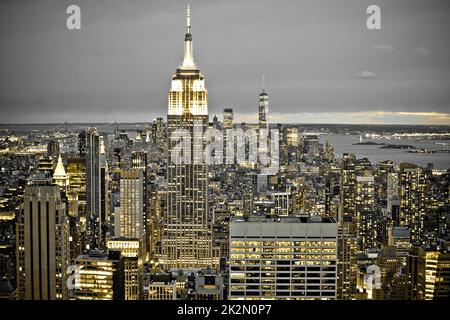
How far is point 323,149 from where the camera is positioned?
6238 millimetres

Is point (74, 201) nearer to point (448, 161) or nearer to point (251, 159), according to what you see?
point (251, 159)

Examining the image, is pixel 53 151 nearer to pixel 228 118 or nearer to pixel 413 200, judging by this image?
pixel 228 118

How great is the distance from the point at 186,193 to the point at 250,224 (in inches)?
337

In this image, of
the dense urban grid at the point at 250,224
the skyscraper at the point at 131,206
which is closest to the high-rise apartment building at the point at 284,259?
the dense urban grid at the point at 250,224

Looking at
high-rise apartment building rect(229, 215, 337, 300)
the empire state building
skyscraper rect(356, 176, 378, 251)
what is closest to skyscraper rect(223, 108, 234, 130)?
high-rise apartment building rect(229, 215, 337, 300)

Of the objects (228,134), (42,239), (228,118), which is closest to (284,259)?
(228,118)

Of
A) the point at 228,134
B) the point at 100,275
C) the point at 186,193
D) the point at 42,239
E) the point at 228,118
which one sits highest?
the point at 228,118

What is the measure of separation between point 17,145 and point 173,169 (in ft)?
27.2

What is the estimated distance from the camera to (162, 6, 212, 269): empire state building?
1055 cm

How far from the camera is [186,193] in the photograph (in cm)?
1352

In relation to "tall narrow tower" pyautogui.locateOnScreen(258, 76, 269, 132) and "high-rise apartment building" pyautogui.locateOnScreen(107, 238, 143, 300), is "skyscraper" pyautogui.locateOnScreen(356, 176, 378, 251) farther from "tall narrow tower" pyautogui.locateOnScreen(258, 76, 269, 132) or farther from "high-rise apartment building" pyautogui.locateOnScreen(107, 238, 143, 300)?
"high-rise apartment building" pyautogui.locateOnScreen(107, 238, 143, 300)

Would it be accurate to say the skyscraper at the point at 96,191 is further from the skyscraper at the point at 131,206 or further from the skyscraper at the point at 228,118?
the skyscraper at the point at 228,118

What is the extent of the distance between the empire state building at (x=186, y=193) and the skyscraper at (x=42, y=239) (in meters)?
3.57

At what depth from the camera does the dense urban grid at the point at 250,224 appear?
492 cm
